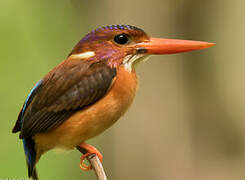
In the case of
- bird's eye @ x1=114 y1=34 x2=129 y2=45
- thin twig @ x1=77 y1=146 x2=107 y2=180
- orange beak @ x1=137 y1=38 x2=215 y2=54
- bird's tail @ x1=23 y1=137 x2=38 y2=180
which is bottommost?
thin twig @ x1=77 y1=146 x2=107 y2=180

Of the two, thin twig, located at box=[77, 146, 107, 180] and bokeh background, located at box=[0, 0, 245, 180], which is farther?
bokeh background, located at box=[0, 0, 245, 180]

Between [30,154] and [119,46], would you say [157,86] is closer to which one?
[119,46]

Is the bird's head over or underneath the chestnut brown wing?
over

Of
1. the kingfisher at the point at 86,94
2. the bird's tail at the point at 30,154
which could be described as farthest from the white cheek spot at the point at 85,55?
the bird's tail at the point at 30,154

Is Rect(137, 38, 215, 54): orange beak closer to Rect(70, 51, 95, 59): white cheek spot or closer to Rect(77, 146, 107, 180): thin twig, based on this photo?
Rect(70, 51, 95, 59): white cheek spot

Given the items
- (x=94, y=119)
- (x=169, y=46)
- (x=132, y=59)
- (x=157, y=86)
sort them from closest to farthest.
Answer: (x=94, y=119)
(x=169, y=46)
(x=132, y=59)
(x=157, y=86)

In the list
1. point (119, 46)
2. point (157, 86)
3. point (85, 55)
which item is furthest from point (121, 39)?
point (157, 86)

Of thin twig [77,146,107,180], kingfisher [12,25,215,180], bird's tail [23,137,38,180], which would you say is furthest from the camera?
bird's tail [23,137,38,180]

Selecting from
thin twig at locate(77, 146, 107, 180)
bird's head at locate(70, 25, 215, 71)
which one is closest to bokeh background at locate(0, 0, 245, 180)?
bird's head at locate(70, 25, 215, 71)
